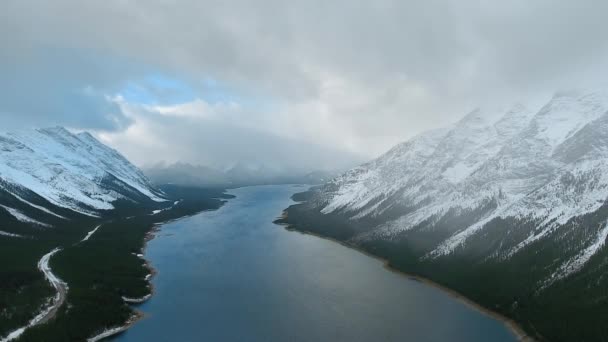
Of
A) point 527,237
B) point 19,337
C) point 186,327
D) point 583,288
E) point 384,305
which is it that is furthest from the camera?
point 527,237

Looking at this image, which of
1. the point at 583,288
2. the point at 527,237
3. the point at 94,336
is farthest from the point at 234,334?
the point at 527,237

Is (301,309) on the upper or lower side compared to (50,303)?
upper

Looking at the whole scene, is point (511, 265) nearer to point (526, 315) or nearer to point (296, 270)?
point (526, 315)

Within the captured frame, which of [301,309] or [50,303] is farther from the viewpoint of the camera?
[301,309]

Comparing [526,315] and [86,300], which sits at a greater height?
[526,315]

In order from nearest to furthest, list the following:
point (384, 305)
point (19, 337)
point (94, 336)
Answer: point (19, 337)
point (94, 336)
point (384, 305)

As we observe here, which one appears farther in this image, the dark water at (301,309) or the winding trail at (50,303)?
the dark water at (301,309)

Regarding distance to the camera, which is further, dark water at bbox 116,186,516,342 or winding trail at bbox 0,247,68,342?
dark water at bbox 116,186,516,342

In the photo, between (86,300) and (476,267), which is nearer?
(86,300)
